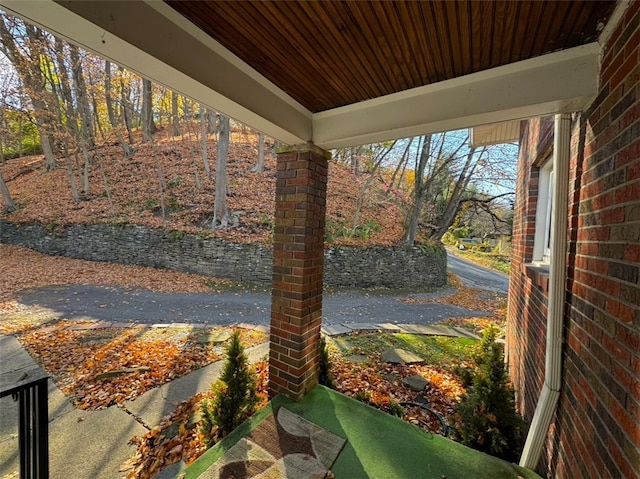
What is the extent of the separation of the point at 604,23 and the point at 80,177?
15.7 metres

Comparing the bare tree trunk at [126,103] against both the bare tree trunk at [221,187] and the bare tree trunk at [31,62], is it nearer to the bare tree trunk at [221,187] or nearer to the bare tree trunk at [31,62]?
the bare tree trunk at [31,62]

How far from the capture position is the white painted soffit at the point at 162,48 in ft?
3.37

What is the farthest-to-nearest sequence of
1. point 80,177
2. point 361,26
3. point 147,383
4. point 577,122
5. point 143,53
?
point 80,177 < point 147,383 < point 577,122 < point 361,26 < point 143,53

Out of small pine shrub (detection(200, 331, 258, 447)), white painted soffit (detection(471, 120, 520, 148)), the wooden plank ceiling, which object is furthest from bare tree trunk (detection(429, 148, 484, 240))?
small pine shrub (detection(200, 331, 258, 447))

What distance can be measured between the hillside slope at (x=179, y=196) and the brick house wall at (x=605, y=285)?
7.79 m

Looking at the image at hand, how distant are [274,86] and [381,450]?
273cm

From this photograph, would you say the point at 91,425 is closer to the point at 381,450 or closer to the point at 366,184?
the point at 381,450

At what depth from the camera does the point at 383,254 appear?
966 cm

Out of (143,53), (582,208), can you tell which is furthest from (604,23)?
(143,53)

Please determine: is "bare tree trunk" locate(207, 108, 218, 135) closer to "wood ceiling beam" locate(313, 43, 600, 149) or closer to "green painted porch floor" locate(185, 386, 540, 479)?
"wood ceiling beam" locate(313, 43, 600, 149)

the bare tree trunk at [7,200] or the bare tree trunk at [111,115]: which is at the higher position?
the bare tree trunk at [111,115]

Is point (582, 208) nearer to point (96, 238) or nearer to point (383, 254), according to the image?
point (383, 254)

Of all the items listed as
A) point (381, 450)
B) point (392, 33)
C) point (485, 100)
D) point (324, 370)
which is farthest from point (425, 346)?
point (392, 33)

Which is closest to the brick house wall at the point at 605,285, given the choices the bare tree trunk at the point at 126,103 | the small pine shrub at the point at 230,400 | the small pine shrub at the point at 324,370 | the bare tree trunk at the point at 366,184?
the small pine shrub at the point at 324,370
